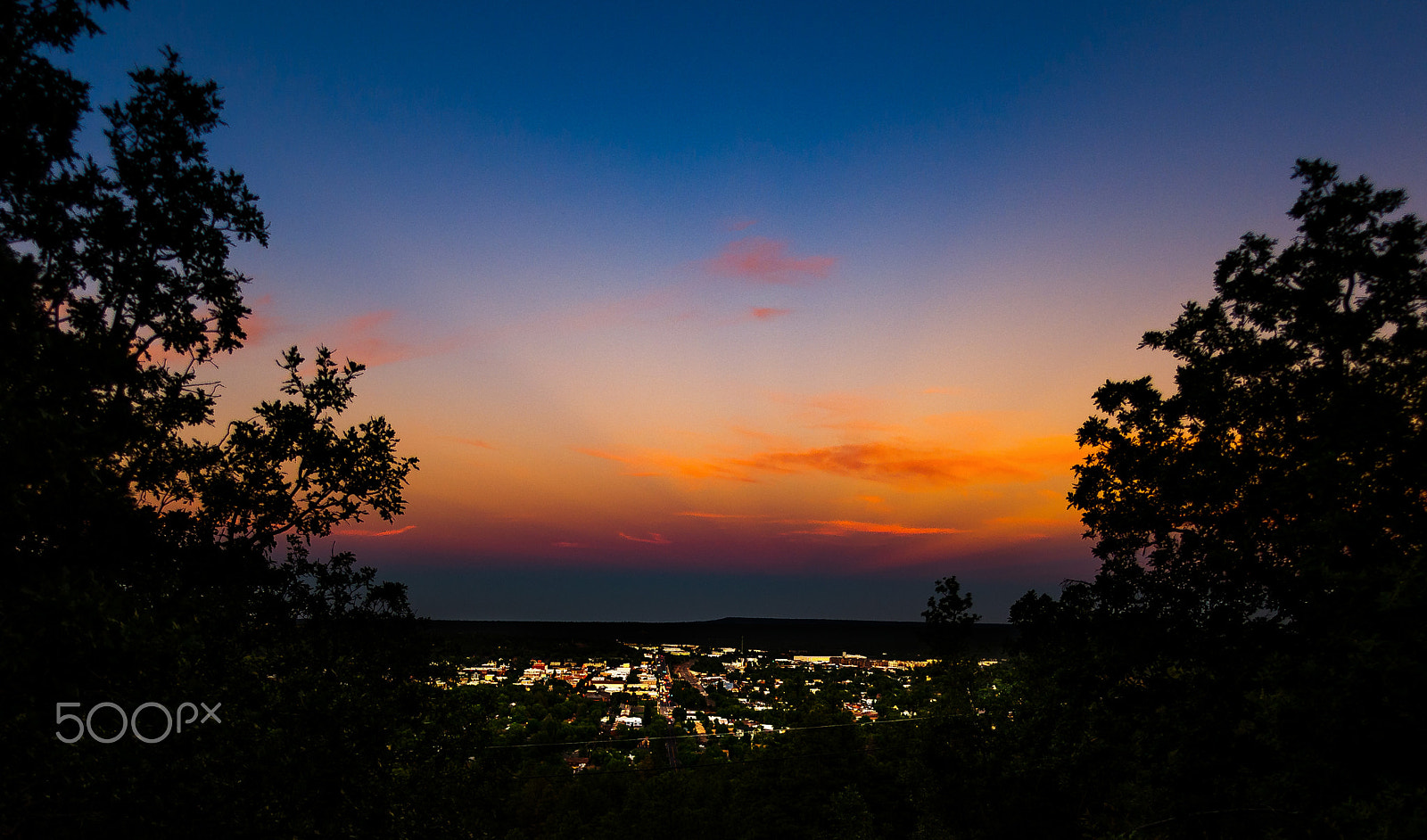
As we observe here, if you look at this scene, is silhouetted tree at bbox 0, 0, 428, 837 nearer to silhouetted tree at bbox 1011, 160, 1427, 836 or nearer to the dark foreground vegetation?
the dark foreground vegetation

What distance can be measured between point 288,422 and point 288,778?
5.87m

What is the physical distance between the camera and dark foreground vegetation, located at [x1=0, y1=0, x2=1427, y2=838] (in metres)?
7.01

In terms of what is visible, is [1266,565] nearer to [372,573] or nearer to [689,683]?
[372,573]

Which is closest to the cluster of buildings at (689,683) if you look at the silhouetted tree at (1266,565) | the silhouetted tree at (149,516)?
the silhouetted tree at (1266,565)

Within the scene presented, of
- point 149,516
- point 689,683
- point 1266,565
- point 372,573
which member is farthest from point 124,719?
point 689,683

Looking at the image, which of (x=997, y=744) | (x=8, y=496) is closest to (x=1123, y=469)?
(x=997, y=744)

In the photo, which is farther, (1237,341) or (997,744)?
(997,744)

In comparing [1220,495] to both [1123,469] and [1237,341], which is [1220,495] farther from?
[1237,341]

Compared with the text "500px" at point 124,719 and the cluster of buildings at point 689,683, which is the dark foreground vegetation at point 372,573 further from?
the cluster of buildings at point 689,683

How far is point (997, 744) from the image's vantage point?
908 inches

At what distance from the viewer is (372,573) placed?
611 inches

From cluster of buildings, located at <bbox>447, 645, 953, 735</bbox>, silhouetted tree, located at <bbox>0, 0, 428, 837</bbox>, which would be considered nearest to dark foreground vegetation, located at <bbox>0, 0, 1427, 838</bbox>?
silhouetted tree, located at <bbox>0, 0, 428, 837</bbox>

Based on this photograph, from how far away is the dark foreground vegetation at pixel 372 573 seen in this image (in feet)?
23.0

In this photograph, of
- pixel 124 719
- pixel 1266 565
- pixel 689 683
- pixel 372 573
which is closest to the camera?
pixel 124 719
